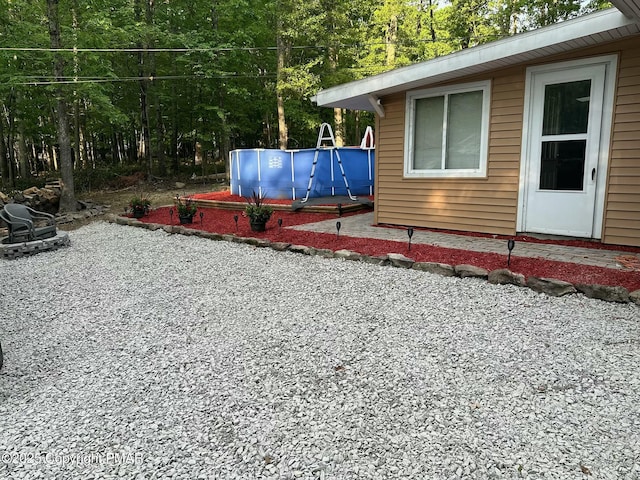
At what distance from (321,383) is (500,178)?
4597 mm

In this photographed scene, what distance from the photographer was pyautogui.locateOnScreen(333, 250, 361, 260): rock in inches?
208

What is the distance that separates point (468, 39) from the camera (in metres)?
18.8

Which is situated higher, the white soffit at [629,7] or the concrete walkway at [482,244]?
the white soffit at [629,7]

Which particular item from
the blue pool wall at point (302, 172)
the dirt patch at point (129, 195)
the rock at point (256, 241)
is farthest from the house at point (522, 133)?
the dirt patch at point (129, 195)

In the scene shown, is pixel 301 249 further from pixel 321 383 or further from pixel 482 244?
pixel 321 383

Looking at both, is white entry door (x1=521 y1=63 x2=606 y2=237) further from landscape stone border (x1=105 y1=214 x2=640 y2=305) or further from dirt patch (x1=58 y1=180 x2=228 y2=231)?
dirt patch (x1=58 y1=180 x2=228 y2=231)

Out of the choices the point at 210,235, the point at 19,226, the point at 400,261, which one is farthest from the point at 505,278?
the point at 19,226

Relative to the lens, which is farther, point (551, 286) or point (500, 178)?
point (500, 178)

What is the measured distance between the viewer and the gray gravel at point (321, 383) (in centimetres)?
178

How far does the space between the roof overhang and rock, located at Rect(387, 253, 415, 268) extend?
8.82 ft

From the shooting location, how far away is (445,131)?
6.27m

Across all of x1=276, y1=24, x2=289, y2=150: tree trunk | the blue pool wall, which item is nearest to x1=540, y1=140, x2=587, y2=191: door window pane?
the blue pool wall

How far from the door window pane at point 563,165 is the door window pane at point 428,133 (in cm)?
150

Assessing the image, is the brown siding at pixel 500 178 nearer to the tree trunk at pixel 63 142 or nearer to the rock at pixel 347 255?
the rock at pixel 347 255
